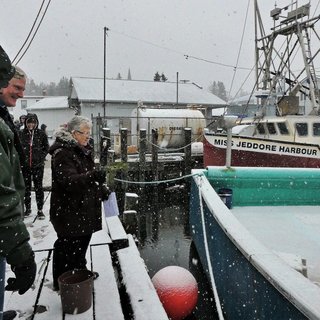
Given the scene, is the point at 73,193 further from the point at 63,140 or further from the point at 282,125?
the point at 282,125

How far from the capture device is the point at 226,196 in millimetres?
6051

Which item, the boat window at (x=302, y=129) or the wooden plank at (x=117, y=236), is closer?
the wooden plank at (x=117, y=236)

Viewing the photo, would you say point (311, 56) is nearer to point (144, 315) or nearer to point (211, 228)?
point (211, 228)

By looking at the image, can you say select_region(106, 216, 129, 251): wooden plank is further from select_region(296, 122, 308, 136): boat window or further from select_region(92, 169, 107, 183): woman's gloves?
select_region(296, 122, 308, 136): boat window

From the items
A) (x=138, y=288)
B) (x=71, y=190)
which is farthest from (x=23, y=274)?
(x=138, y=288)

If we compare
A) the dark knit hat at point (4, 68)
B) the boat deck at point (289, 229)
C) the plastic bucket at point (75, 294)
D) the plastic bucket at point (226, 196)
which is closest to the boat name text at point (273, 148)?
the boat deck at point (289, 229)

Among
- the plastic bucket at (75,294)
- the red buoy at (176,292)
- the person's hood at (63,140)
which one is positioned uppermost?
the person's hood at (63,140)

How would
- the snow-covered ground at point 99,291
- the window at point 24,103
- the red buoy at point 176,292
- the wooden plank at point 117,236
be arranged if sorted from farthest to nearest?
the window at point 24,103, the wooden plank at point 117,236, the red buoy at point 176,292, the snow-covered ground at point 99,291

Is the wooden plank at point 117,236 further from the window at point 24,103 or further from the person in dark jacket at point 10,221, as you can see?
the window at point 24,103

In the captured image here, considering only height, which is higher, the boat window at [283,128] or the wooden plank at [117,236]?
the boat window at [283,128]

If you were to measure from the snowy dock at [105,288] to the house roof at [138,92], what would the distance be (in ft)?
78.7

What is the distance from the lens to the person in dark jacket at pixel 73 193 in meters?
2.99

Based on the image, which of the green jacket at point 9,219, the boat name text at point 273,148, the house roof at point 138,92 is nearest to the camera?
the green jacket at point 9,219

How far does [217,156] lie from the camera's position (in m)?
12.7
